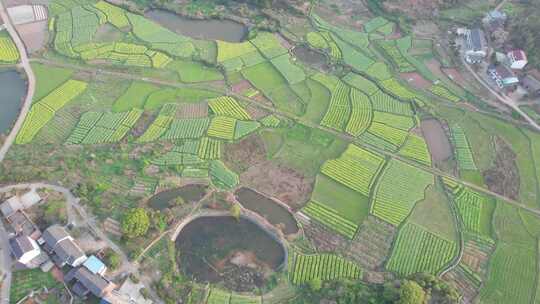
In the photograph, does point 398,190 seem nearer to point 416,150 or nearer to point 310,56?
point 416,150

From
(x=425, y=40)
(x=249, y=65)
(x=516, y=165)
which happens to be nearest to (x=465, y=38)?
(x=425, y=40)

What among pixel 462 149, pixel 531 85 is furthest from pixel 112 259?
pixel 531 85

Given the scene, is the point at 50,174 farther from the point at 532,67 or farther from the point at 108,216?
the point at 532,67

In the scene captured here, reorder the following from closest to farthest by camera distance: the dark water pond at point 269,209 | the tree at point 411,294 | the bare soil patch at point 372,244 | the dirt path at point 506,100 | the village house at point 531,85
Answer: the tree at point 411,294, the bare soil patch at point 372,244, the dark water pond at point 269,209, the dirt path at point 506,100, the village house at point 531,85

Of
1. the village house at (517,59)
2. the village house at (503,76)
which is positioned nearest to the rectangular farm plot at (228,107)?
the village house at (503,76)

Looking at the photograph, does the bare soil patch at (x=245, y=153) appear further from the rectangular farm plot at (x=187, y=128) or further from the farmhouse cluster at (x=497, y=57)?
the farmhouse cluster at (x=497, y=57)
